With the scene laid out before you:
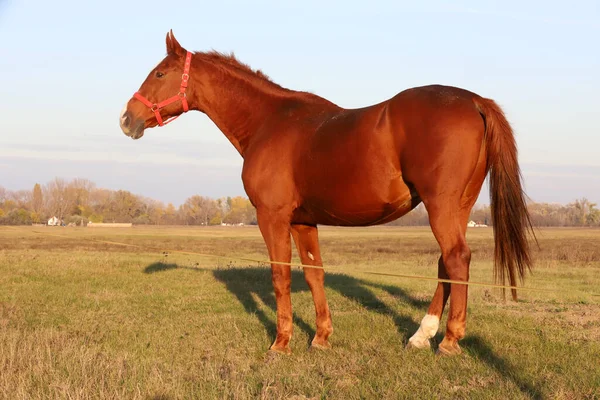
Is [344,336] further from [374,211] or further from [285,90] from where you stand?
[285,90]

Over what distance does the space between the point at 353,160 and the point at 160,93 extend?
2.93 meters

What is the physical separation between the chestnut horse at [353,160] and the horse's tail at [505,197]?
0.03ft

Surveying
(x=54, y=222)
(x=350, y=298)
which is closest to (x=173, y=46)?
(x=350, y=298)

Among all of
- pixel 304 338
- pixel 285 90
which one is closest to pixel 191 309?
pixel 304 338

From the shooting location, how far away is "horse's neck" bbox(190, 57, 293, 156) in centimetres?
705

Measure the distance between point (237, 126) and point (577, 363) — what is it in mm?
4674

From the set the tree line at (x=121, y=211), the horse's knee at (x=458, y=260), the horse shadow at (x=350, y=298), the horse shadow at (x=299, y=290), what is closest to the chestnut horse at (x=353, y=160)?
the horse's knee at (x=458, y=260)

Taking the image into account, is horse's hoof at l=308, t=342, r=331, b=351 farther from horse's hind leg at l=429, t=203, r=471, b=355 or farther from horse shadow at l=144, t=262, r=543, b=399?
horse's hind leg at l=429, t=203, r=471, b=355

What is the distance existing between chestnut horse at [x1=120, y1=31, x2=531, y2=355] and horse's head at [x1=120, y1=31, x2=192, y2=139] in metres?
0.01

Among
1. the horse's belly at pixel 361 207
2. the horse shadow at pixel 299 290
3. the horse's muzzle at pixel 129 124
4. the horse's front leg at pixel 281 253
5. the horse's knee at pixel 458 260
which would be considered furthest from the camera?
the horse shadow at pixel 299 290

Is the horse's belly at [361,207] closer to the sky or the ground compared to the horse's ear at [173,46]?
closer to the ground

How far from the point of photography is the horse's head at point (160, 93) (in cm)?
701

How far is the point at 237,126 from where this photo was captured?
23.4ft

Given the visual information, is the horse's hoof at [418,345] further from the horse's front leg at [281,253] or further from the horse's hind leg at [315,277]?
the horse's front leg at [281,253]
